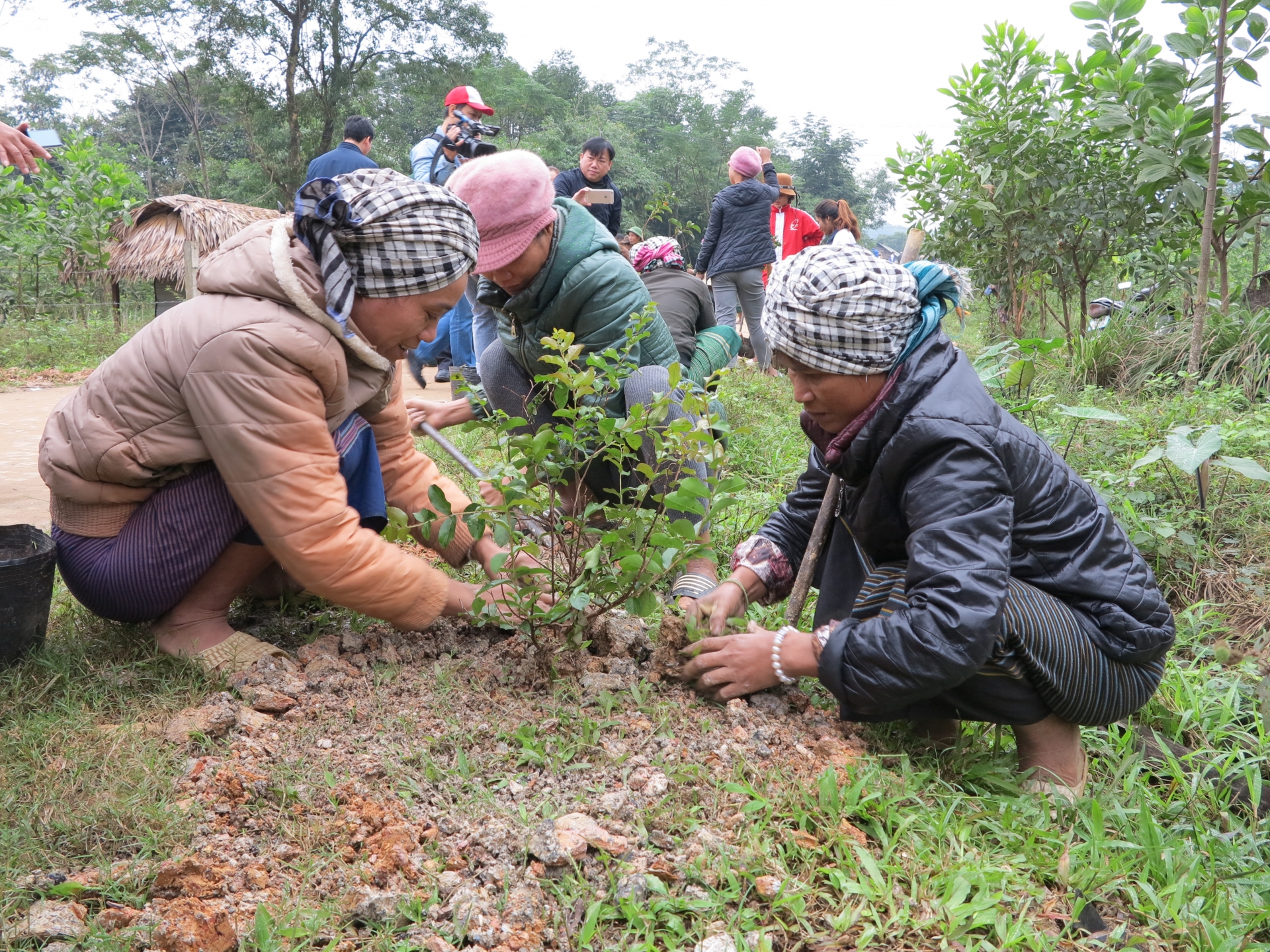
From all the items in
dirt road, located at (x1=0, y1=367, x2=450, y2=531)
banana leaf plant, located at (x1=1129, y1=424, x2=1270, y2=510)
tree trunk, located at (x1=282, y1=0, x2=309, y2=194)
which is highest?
tree trunk, located at (x1=282, y1=0, x2=309, y2=194)

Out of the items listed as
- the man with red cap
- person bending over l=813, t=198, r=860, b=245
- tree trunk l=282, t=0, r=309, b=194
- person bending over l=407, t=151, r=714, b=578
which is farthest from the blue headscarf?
tree trunk l=282, t=0, r=309, b=194

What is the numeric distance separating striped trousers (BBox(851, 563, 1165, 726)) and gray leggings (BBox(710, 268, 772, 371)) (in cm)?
561

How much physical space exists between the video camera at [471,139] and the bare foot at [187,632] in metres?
3.97

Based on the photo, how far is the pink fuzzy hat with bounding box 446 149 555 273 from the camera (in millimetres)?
2699

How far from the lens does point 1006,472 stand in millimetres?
1911

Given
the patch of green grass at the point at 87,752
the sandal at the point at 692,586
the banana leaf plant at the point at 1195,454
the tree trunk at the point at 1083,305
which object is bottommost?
the sandal at the point at 692,586

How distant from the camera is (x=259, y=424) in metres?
1.97

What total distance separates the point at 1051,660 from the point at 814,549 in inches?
26.2

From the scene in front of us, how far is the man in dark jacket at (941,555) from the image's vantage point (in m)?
1.82

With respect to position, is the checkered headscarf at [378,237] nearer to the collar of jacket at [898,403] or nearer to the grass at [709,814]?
the grass at [709,814]

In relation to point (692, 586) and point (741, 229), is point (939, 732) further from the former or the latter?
point (741, 229)

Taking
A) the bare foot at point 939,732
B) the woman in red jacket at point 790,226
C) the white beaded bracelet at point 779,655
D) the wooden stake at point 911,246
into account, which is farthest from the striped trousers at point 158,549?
the woman in red jacket at point 790,226

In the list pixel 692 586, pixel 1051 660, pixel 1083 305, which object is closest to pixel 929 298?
pixel 1051 660

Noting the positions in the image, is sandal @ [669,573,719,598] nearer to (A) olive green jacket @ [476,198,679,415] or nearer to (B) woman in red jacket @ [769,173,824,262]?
(A) olive green jacket @ [476,198,679,415]
